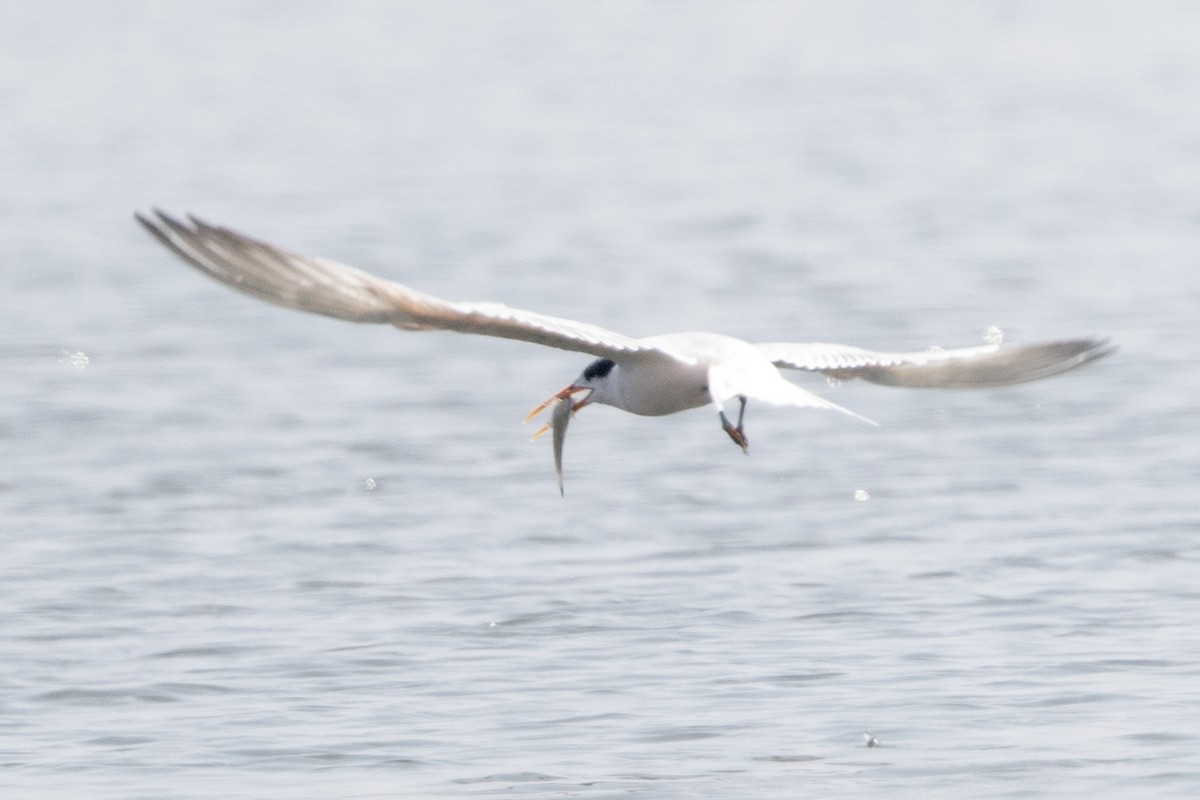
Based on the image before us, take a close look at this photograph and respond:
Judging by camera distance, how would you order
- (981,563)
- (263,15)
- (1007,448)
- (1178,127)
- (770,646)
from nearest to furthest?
(770,646) → (981,563) → (1007,448) → (1178,127) → (263,15)

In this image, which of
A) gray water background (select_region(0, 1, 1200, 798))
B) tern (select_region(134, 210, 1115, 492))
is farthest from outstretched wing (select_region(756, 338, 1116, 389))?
gray water background (select_region(0, 1, 1200, 798))

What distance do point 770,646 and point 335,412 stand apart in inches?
221

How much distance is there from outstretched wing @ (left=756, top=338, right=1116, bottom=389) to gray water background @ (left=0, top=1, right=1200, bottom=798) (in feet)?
3.42

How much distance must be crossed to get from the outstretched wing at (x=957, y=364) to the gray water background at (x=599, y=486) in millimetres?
1043

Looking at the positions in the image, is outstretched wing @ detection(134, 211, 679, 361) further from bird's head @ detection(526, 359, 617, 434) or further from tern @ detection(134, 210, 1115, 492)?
bird's head @ detection(526, 359, 617, 434)

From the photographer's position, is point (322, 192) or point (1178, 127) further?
point (1178, 127)

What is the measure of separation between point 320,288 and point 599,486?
206 inches

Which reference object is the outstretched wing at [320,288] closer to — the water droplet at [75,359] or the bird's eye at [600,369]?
the bird's eye at [600,369]

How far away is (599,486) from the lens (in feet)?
38.5

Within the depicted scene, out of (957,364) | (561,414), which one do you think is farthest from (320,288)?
(957,364)

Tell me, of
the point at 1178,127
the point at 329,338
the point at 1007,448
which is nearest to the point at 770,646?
the point at 1007,448

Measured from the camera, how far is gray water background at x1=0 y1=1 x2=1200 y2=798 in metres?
7.77

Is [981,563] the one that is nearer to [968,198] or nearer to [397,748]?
[397,748]

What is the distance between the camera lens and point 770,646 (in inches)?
345
